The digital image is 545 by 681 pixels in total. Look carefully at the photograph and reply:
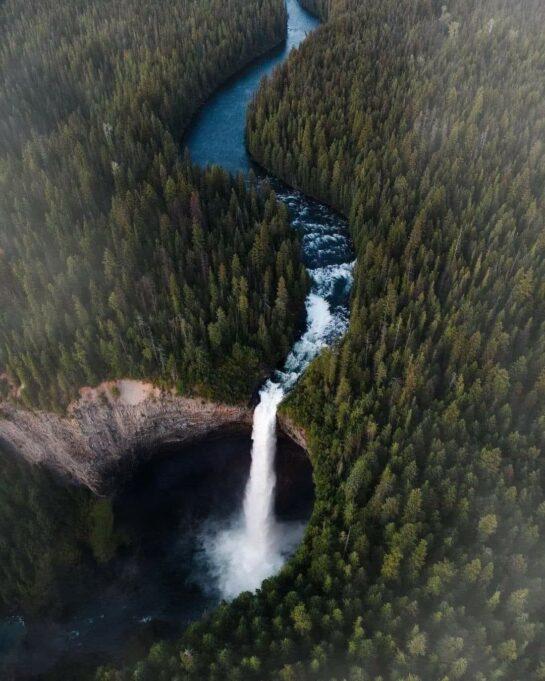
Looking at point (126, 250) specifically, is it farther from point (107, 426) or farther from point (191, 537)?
point (191, 537)

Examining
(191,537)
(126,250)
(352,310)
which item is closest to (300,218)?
(352,310)

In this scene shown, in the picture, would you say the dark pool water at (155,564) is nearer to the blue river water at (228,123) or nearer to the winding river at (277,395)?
the winding river at (277,395)

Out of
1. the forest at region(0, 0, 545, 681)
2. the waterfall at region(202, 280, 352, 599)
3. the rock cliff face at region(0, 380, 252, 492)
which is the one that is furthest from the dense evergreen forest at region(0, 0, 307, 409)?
the waterfall at region(202, 280, 352, 599)

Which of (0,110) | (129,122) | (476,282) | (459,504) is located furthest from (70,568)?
(0,110)

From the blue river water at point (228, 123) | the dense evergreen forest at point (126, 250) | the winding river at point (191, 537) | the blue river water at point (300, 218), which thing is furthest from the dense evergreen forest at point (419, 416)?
the blue river water at point (228, 123)

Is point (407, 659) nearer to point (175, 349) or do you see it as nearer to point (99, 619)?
point (99, 619)

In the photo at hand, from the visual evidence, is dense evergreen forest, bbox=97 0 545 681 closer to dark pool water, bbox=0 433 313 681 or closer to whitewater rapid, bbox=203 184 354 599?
whitewater rapid, bbox=203 184 354 599
